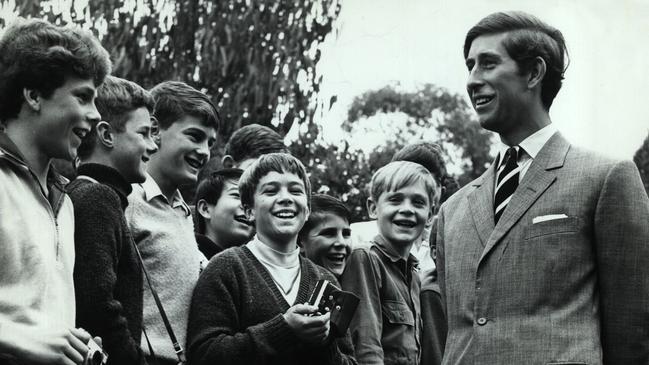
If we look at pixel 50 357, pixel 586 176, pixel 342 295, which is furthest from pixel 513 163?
pixel 50 357

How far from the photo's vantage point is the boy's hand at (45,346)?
117 inches

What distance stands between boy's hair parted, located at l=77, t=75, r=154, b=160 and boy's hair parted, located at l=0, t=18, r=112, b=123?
767 millimetres

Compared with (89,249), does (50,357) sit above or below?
below

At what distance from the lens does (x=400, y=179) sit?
232 inches

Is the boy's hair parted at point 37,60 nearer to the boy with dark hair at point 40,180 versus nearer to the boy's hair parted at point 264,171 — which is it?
the boy with dark hair at point 40,180

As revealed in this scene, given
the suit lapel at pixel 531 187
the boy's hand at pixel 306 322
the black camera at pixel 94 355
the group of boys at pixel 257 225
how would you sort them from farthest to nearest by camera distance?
the boy's hand at pixel 306 322 → the suit lapel at pixel 531 187 → the group of boys at pixel 257 225 → the black camera at pixel 94 355

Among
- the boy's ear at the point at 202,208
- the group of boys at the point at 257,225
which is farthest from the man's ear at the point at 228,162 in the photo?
the group of boys at the point at 257,225

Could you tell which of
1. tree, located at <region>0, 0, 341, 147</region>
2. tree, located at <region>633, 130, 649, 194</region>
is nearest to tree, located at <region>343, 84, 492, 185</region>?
tree, located at <region>633, 130, 649, 194</region>

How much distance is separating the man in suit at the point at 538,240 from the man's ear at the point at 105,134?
1.68 m

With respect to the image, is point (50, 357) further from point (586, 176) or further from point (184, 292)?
point (586, 176)

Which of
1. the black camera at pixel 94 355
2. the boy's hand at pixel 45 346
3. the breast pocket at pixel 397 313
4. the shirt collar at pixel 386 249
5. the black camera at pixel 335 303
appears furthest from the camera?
the shirt collar at pixel 386 249

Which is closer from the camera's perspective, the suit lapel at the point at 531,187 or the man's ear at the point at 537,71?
the suit lapel at the point at 531,187

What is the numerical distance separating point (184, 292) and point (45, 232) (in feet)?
4.48

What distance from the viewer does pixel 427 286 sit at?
5.59m
